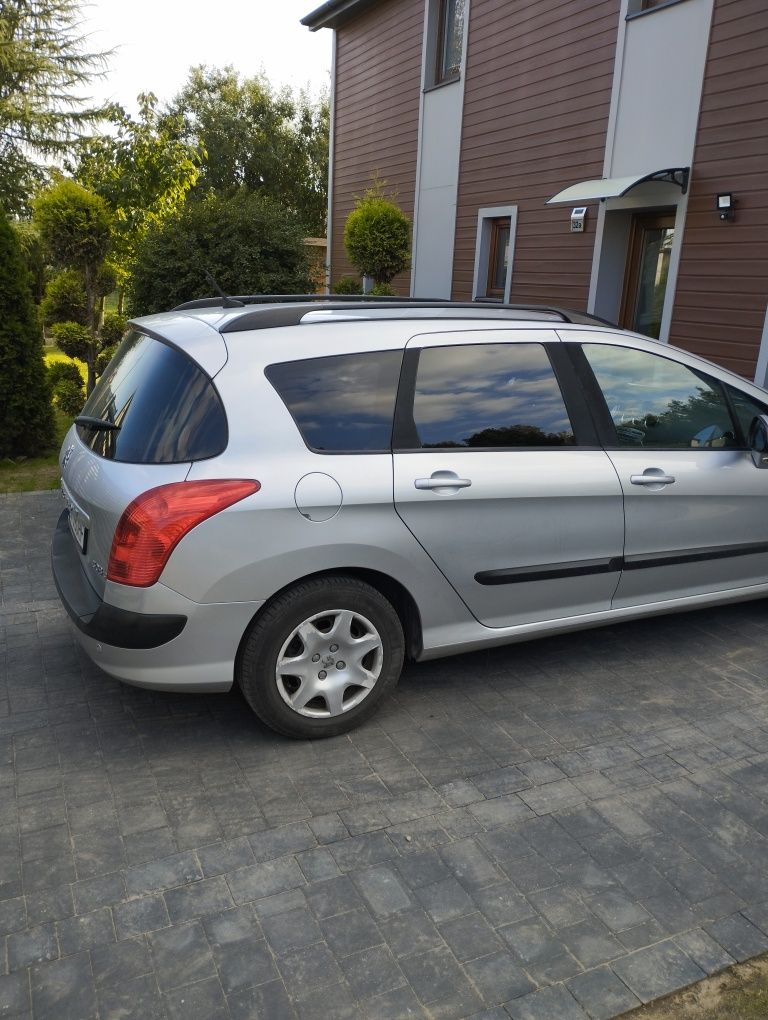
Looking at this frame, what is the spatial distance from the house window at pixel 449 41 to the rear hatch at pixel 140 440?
1082 centimetres

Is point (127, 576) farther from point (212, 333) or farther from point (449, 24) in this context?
point (449, 24)

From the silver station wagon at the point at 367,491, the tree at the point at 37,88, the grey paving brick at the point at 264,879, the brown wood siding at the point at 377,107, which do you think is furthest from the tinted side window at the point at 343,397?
the tree at the point at 37,88

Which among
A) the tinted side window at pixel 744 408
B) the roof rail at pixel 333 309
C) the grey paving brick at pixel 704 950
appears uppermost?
the roof rail at pixel 333 309

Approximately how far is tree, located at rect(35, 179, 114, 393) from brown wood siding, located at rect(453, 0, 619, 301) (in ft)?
17.1

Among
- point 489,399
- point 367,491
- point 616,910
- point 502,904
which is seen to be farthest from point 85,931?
point 489,399

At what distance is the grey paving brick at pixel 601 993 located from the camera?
2303 millimetres

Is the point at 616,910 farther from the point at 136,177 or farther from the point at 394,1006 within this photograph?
the point at 136,177

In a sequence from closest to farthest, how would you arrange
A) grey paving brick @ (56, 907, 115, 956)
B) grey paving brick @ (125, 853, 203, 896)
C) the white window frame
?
grey paving brick @ (56, 907, 115, 956)
grey paving brick @ (125, 853, 203, 896)
the white window frame

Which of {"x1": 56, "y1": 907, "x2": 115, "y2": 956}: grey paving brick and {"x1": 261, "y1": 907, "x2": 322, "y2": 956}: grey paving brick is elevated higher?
{"x1": 261, "y1": 907, "x2": 322, "y2": 956}: grey paving brick

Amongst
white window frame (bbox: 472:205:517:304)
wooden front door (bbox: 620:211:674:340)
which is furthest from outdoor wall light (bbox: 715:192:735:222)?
white window frame (bbox: 472:205:517:304)

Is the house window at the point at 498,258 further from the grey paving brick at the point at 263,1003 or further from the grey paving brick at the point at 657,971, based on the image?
the grey paving brick at the point at 263,1003

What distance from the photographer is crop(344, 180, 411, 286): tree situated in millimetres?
11531

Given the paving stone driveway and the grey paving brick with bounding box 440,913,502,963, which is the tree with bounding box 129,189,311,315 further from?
the grey paving brick with bounding box 440,913,502,963

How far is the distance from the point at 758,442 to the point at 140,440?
311cm
